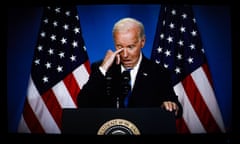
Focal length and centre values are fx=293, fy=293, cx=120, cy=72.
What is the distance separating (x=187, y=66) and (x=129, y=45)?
0.73m

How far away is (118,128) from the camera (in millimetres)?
3207

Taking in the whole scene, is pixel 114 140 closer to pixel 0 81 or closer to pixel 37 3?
pixel 0 81

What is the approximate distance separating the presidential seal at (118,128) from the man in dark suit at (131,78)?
253mm

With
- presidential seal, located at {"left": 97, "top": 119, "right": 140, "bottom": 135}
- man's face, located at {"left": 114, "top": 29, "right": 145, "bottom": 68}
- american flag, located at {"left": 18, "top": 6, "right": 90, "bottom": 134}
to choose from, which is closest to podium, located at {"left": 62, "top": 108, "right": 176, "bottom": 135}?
presidential seal, located at {"left": 97, "top": 119, "right": 140, "bottom": 135}

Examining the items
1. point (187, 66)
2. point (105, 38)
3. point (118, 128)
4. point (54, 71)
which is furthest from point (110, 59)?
point (187, 66)

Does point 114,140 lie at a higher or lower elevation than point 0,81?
lower

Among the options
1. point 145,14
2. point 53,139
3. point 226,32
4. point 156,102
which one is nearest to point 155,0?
point 145,14

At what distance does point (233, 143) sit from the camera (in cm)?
346

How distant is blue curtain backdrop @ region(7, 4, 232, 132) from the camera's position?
3.45 meters

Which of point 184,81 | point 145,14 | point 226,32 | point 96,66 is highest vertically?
point 145,14

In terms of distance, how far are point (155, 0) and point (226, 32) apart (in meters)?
0.92

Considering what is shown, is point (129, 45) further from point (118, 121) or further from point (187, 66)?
point (118, 121)

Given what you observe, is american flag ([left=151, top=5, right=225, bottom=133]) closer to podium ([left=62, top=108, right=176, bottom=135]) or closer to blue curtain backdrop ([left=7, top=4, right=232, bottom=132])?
blue curtain backdrop ([left=7, top=4, right=232, bottom=132])

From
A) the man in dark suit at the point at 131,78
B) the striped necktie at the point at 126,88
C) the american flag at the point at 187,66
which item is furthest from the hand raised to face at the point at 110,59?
the american flag at the point at 187,66
